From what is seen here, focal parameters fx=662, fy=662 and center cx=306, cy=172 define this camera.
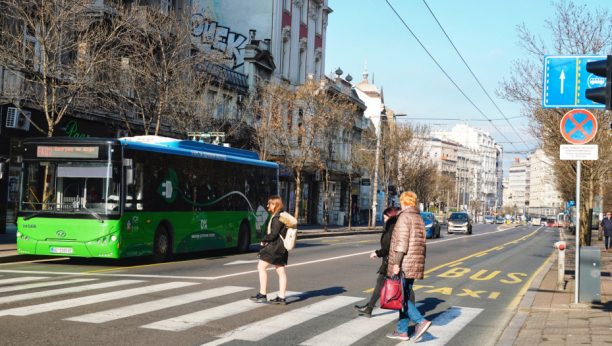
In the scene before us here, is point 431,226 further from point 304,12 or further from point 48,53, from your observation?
point 48,53

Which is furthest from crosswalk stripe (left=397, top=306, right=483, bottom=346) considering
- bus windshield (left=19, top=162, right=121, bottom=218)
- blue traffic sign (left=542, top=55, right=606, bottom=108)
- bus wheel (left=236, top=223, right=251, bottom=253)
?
bus wheel (left=236, top=223, right=251, bottom=253)

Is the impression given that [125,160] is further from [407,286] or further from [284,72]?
[284,72]

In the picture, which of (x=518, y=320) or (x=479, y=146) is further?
Answer: (x=479, y=146)

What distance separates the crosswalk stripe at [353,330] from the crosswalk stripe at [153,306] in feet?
8.53

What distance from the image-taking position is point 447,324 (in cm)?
921

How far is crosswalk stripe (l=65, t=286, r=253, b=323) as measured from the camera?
8.38 meters

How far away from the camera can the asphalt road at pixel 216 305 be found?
7668mm

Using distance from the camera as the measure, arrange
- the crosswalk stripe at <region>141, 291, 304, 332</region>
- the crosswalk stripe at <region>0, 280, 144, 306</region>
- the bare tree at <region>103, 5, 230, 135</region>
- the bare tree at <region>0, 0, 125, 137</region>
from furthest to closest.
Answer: the bare tree at <region>103, 5, 230, 135</region> → the bare tree at <region>0, 0, 125, 137</region> → the crosswalk stripe at <region>0, 280, 144, 306</region> → the crosswalk stripe at <region>141, 291, 304, 332</region>

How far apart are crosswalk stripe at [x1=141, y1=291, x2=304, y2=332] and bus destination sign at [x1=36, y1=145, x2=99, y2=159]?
6278 millimetres

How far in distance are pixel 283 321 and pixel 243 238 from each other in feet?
40.9

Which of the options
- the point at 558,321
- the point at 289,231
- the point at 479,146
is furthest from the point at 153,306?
the point at 479,146

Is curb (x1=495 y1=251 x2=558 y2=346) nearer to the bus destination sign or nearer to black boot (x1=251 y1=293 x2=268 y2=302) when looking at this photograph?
black boot (x1=251 y1=293 x2=268 y2=302)

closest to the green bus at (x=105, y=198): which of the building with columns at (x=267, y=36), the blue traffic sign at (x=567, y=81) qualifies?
the blue traffic sign at (x=567, y=81)

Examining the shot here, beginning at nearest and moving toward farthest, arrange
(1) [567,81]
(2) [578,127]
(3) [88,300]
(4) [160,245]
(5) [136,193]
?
(3) [88,300] < (2) [578,127] < (1) [567,81] < (5) [136,193] < (4) [160,245]
